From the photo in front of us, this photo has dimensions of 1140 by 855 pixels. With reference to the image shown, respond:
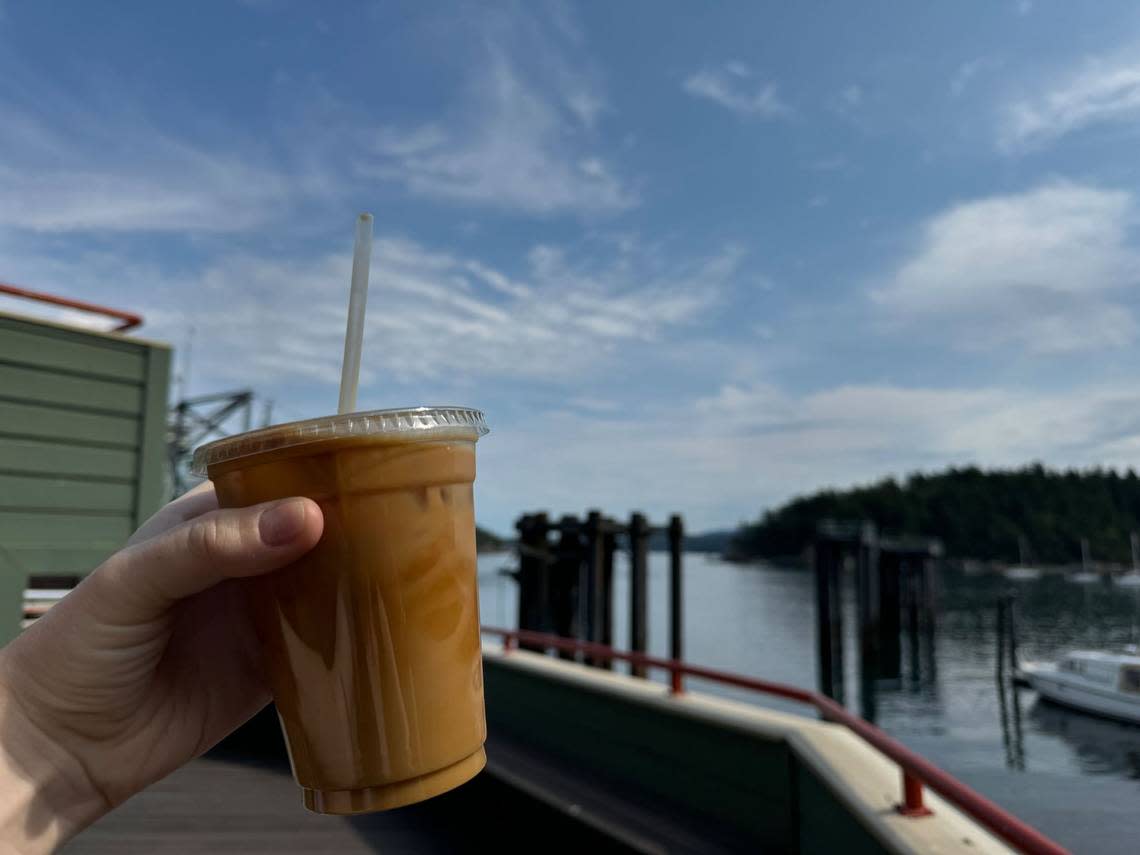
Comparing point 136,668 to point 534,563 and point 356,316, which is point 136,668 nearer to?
point 356,316

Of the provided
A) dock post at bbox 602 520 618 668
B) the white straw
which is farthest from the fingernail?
dock post at bbox 602 520 618 668

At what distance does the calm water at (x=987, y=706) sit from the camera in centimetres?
1306

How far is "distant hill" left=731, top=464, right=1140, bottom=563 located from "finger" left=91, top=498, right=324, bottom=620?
106139 millimetres

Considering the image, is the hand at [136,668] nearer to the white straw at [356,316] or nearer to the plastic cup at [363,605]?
the plastic cup at [363,605]

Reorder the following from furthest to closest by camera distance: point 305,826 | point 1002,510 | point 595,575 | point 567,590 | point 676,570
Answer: point 1002,510, point 567,590, point 676,570, point 595,575, point 305,826

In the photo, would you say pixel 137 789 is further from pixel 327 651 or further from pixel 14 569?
pixel 14 569

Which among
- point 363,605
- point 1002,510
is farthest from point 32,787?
point 1002,510

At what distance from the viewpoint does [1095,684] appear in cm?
2045

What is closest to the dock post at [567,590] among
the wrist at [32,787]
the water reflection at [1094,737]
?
the water reflection at [1094,737]

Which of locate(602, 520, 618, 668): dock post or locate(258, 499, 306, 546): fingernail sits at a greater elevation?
locate(258, 499, 306, 546): fingernail

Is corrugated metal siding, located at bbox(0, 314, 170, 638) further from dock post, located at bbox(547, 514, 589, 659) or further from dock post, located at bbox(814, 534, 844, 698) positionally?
dock post, located at bbox(814, 534, 844, 698)

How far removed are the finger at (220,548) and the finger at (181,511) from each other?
0.65 feet

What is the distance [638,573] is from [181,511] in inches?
551

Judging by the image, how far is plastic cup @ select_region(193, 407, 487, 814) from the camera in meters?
0.98
